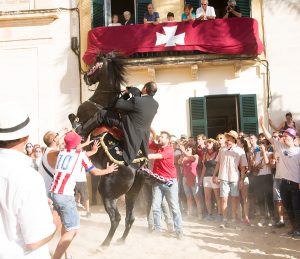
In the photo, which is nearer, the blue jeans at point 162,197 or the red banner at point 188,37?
the blue jeans at point 162,197

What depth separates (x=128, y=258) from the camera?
5945 mm

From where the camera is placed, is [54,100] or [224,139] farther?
[54,100]

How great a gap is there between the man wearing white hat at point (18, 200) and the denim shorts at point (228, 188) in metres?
6.36

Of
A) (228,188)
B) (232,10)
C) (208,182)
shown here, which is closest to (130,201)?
(228,188)

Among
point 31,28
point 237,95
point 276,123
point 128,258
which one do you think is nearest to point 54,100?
point 31,28

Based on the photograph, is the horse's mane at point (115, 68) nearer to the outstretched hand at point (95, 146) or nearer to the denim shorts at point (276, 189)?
the outstretched hand at point (95, 146)

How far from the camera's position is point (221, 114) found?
12.9 m

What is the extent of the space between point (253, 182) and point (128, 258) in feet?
13.0

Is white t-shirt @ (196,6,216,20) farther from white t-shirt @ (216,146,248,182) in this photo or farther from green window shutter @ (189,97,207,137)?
white t-shirt @ (216,146,248,182)

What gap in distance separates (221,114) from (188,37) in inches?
108

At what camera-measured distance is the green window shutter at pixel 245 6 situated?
12.6 metres

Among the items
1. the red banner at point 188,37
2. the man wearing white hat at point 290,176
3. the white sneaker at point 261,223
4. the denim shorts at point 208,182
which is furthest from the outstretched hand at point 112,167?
the red banner at point 188,37

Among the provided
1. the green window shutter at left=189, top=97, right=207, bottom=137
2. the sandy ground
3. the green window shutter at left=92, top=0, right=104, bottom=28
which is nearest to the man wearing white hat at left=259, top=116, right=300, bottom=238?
the sandy ground

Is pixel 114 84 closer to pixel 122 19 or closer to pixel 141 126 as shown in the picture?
pixel 141 126
